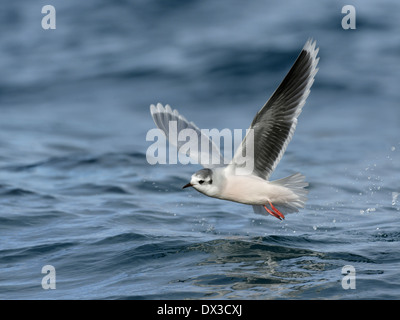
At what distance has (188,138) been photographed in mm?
8242

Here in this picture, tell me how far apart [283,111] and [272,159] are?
661mm

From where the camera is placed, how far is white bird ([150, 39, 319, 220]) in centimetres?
712

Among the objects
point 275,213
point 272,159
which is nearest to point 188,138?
point 272,159

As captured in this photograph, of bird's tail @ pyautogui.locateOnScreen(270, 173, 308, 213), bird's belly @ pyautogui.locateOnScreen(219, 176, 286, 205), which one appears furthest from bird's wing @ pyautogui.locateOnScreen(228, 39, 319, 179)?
bird's tail @ pyautogui.locateOnScreen(270, 173, 308, 213)

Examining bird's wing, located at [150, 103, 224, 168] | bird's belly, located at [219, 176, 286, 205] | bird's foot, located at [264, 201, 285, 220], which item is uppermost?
bird's wing, located at [150, 103, 224, 168]

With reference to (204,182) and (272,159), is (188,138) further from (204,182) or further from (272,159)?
(204,182)

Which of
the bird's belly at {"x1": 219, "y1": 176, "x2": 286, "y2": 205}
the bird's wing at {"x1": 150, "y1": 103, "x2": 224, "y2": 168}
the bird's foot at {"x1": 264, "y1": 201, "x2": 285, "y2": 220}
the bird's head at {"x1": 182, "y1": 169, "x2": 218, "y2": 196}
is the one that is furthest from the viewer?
the bird's wing at {"x1": 150, "y1": 103, "x2": 224, "y2": 168}

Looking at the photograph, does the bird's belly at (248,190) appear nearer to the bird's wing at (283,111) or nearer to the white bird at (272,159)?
the white bird at (272,159)

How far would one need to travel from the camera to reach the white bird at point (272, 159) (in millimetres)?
7125

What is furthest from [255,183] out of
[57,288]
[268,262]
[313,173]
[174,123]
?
[313,173]

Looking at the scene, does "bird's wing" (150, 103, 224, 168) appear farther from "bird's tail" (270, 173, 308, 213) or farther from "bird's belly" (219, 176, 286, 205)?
"bird's tail" (270, 173, 308, 213)

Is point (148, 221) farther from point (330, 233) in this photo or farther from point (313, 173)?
point (313, 173)

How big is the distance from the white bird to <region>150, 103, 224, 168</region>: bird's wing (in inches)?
1.0
